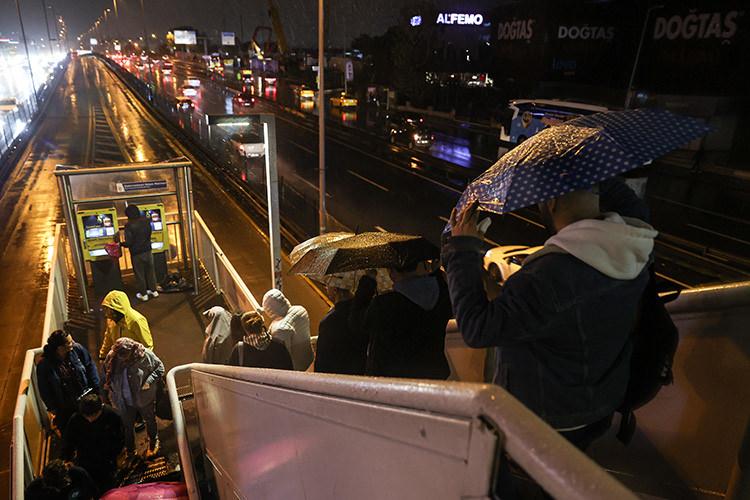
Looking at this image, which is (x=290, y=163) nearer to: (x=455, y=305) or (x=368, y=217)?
(x=368, y=217)

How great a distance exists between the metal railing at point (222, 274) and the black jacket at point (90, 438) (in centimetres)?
246

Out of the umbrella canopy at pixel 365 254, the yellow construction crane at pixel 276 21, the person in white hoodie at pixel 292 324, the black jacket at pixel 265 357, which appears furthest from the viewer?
the yellow construction crane at pixel 276 21

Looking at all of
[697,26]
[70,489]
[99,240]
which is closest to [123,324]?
[70,489]

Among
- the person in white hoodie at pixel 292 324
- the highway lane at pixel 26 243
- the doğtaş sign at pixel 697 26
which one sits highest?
the doğtaş sign at pixel 697 26

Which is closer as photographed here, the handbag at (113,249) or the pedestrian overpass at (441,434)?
the pedestrian overpass at (441,434)

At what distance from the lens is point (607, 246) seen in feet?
4.96

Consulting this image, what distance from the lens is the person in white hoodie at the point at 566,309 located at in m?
1.51

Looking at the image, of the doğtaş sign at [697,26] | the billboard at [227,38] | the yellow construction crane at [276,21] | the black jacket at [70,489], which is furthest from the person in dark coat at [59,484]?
the billboard at [227,38]

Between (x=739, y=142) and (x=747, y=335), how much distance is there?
93.1 feet

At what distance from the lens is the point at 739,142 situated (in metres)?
24.6

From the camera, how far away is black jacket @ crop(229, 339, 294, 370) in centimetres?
423

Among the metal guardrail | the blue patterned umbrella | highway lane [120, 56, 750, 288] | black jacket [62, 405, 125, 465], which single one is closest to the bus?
highway lane [120, 56, 750, 288]

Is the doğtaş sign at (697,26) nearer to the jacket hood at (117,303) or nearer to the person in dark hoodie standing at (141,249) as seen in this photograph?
the person in dark hoodie standing at (141,249)

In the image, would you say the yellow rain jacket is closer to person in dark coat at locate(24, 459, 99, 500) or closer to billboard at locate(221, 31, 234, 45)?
person in dark coat at locate(24, 459, 99, 500)
